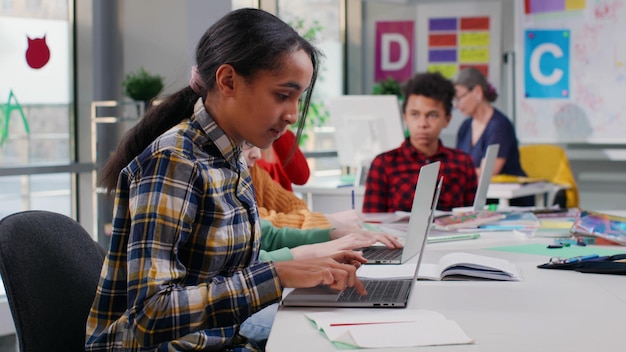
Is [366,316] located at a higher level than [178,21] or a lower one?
lower

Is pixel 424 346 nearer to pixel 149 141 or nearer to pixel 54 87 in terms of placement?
pixel 149 141

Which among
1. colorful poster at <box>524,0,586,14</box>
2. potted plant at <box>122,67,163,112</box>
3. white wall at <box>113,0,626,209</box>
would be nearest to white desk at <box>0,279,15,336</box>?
potted plant at <box>122,67,163,112</box>

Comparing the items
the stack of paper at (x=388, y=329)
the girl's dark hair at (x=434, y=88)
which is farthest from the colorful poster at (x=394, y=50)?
the stack of paper at (x=388, y=329)

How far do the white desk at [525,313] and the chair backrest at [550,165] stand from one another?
315 centimetres

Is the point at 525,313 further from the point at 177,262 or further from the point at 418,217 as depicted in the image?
the point at 177,262

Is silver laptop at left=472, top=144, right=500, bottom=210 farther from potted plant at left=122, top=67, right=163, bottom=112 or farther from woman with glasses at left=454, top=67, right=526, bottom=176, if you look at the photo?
potted plant at left=122, top=67, right=163, bottom=112

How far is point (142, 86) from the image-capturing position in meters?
4.49

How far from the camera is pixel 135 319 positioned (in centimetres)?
139

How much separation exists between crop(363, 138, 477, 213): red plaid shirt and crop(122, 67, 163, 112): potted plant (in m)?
1.52

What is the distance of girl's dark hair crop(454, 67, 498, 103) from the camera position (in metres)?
5.33

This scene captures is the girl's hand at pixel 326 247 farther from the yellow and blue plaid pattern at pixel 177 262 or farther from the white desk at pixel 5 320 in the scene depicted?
the white desk at pixel 5 320

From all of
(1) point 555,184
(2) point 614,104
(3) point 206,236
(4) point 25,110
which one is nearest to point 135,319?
(3) point 206,236

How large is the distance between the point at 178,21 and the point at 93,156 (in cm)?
87

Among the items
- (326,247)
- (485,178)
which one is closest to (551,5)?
(485,178)
